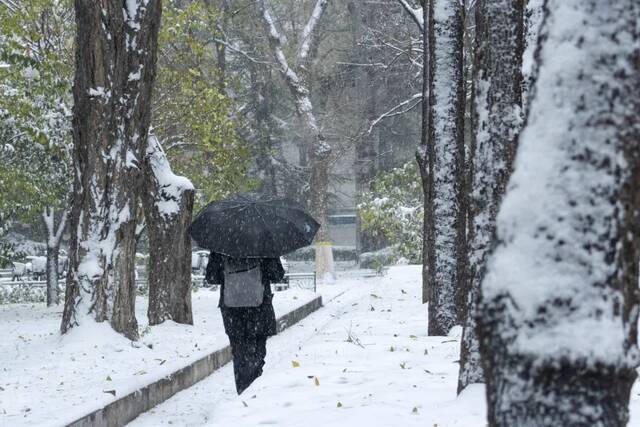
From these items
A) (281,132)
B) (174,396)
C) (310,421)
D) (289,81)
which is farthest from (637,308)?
(281,132)

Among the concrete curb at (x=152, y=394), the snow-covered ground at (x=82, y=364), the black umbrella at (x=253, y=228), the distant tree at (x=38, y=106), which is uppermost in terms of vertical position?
the distant tree at (x=38, y=106)

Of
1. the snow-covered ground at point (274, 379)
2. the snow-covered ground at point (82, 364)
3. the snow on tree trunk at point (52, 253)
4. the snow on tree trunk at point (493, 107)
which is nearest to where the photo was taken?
the snow-covered ground at point (274, 379)

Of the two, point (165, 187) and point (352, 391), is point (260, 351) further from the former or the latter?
point (165, 187)

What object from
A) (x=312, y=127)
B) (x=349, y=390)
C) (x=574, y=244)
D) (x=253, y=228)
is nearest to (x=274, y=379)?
(x=349, y=390)

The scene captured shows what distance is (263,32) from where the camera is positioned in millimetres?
44750

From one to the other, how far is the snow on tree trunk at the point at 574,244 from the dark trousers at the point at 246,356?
22.6ft

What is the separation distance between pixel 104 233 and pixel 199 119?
38.8 feet

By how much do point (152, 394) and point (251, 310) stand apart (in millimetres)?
1740

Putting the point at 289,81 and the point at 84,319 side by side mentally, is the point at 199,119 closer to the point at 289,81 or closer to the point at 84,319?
the point at 84,319

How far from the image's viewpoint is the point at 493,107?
26.1 ft

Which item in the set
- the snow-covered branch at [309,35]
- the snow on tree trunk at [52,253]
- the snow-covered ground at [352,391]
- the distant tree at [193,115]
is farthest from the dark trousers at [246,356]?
the snow-covered branch at [309,35]

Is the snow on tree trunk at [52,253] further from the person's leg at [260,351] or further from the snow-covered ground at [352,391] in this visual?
the person's leg at [260,351]

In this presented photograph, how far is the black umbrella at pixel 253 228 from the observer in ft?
31.8

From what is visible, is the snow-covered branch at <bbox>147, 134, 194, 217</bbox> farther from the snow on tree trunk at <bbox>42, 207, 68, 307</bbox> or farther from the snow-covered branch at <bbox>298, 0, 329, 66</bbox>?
the snow-covered branch at <bbox>298, 0, 329, 66</bbox>
